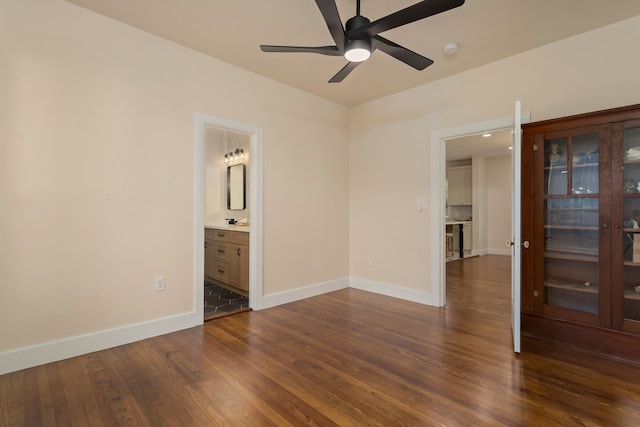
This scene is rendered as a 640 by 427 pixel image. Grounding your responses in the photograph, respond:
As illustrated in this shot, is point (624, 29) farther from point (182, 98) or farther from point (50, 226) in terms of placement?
point (50, 226)

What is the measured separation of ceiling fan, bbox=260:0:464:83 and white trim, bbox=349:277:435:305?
105 inches

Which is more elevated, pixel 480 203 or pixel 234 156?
pixel 234 156

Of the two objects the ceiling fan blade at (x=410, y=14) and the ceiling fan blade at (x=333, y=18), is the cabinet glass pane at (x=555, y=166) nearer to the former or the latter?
the ceiling fan blade at (x=410, y=14)

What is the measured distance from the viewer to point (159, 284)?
292cm

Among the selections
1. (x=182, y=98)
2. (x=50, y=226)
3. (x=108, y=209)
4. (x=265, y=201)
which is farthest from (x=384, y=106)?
(x=50, y=226)

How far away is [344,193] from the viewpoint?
4.75 m

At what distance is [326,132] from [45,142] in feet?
10.2

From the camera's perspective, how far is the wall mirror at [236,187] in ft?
16.7

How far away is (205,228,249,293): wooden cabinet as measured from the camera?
13.1 feet

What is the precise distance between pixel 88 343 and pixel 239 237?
1.90 metres

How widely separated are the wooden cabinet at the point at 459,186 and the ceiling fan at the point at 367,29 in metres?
6.70

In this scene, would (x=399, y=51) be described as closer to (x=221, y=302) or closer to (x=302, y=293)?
(x=302, y=293)

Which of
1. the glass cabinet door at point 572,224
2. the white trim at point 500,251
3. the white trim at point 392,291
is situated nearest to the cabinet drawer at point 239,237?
the white trim at point 392,291

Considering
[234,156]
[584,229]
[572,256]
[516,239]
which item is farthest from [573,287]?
[234,156]
